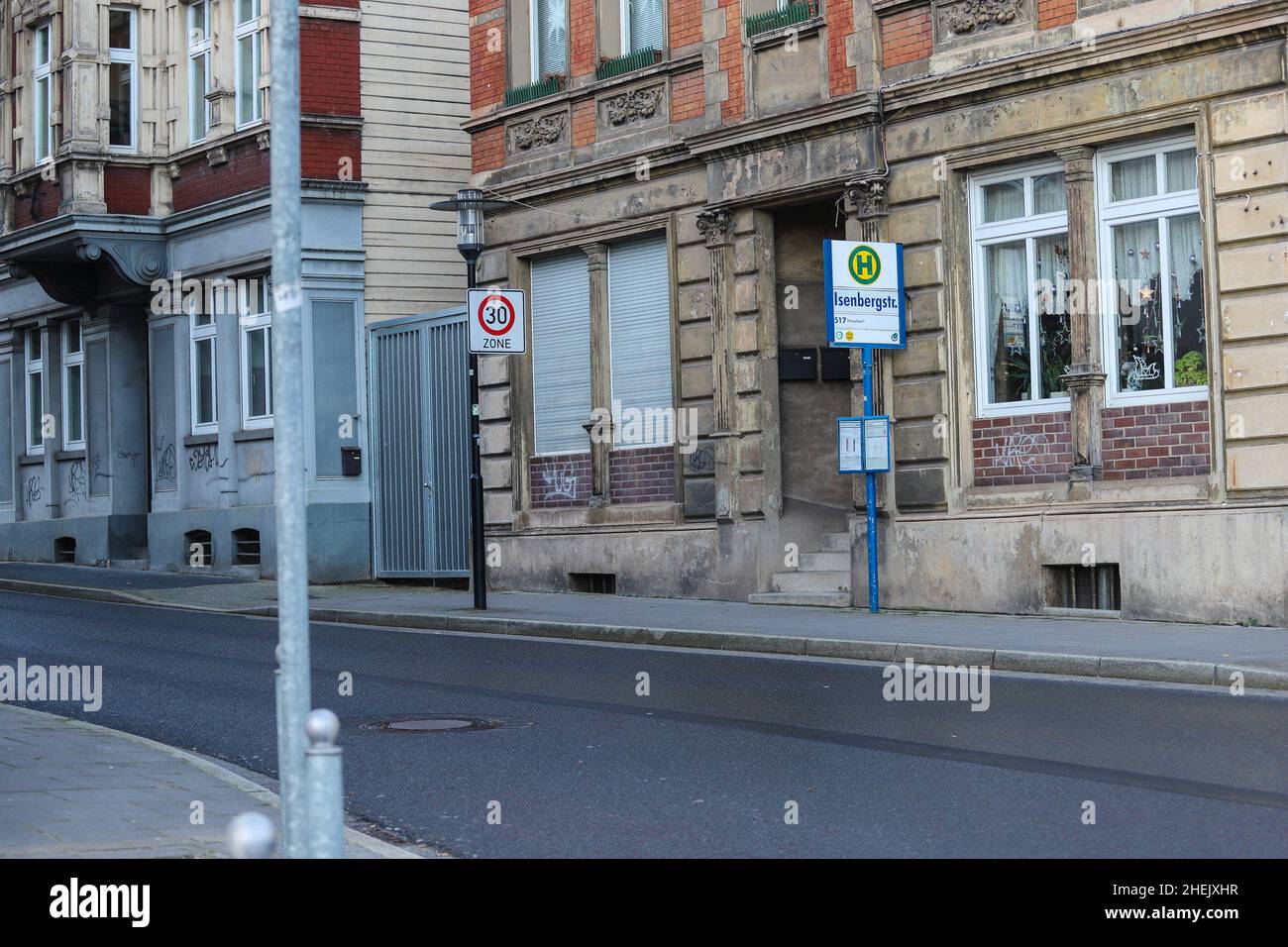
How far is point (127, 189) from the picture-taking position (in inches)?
1137

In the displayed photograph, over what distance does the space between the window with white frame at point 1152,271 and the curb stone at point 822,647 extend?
3963mm

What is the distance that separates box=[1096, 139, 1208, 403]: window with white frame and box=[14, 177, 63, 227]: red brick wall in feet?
62.9

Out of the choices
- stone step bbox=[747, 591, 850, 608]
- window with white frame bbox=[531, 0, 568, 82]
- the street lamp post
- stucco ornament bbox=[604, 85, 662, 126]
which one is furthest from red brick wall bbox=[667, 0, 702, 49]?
stone step bbox=[747, 591, 850, 608]

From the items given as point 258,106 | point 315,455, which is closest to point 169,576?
point 315,455

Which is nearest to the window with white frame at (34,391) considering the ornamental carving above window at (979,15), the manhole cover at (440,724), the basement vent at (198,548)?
the basement vent at (198,548)

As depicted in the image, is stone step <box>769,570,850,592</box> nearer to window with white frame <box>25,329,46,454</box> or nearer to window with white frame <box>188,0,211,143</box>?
window with white frame <box>188,0,211,143</box>

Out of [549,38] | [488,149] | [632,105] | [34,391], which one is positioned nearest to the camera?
[632,105]

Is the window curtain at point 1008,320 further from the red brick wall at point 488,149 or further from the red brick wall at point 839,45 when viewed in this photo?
the red brick wall at point 488,149

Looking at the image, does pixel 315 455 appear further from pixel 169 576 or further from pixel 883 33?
pixel 883 33

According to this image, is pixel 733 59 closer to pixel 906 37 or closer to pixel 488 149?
pixel 906 37

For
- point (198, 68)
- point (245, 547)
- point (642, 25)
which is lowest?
point (245, 547)

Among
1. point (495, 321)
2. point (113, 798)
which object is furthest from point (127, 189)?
point (113, 798)

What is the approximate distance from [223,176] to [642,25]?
901 centimetres
